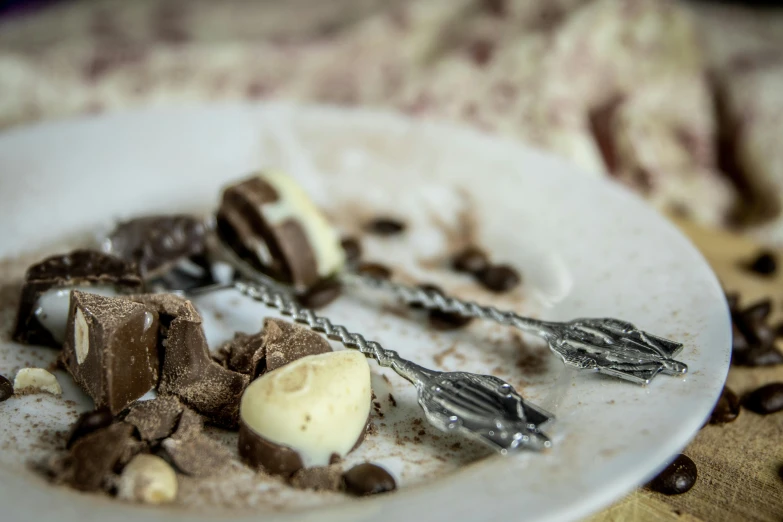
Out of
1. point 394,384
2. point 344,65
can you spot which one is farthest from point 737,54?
point 394,384

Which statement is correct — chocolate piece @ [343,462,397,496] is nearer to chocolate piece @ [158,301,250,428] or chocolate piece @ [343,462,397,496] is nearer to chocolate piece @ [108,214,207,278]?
chocolate piece @ [158,301,250,428]

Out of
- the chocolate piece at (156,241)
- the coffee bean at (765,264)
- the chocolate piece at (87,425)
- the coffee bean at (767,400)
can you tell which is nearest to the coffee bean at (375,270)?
the chocolate piece at (156,241)

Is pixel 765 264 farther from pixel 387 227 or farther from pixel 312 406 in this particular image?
pixel 312 406

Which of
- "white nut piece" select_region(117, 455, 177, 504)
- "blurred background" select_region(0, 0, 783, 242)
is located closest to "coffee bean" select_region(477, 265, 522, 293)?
"blurred background" select_region(0, 0, 783, 242)

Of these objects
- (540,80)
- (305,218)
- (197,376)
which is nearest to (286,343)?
(197,376)

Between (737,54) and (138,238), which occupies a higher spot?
(138,238)

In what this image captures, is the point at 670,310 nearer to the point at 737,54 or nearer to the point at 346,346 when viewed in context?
the point at 346,346
